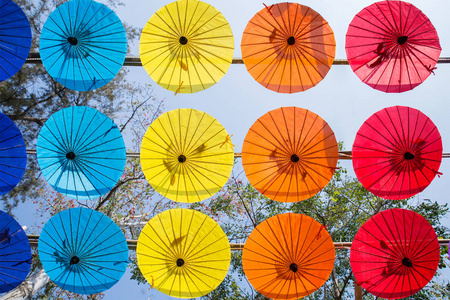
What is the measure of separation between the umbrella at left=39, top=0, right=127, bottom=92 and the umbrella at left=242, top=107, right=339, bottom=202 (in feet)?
7.47

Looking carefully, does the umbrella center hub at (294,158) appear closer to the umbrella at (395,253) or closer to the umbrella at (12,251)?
the umbrella at (395,253)

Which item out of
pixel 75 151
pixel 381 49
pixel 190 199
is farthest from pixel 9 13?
pixel 381 49

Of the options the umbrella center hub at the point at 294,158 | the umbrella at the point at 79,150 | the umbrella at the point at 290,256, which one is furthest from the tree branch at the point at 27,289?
the umbrella center hub at the point at 294,158

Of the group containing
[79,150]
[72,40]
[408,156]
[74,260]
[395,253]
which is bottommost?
[74,260]

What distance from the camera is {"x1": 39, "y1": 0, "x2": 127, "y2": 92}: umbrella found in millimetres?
4504

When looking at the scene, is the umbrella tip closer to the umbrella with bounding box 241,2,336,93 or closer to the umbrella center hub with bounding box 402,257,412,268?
the umbrella with bounding box 241,2,336,93

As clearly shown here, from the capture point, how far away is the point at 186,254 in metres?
4.61

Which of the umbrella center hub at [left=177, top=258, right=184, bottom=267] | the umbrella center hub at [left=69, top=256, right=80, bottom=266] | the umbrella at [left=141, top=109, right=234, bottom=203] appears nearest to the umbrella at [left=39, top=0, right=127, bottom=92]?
the umbrella at [left=141, top=109, right=234, bottom=203]

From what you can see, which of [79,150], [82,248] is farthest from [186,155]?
[82,248]

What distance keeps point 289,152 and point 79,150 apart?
299cm

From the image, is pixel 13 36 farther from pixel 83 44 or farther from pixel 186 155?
pixel 186 155

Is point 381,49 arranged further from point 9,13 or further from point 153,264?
point 9,13

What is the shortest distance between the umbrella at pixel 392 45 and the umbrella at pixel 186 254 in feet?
10.2

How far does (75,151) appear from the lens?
462 cm
